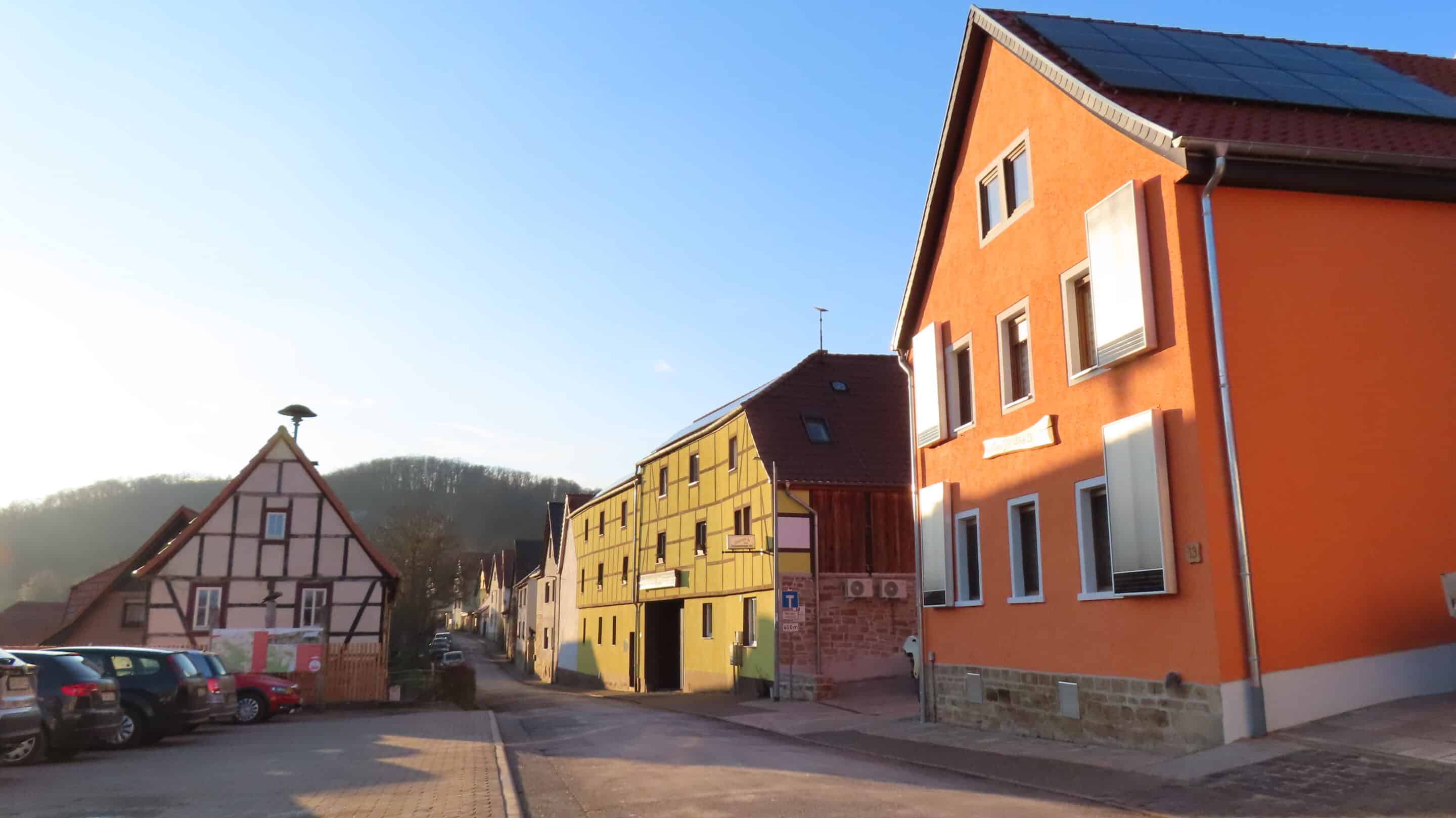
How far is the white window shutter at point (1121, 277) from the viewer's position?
1252 centimetres

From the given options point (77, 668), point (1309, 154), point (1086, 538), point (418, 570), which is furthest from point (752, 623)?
point (418, 570)

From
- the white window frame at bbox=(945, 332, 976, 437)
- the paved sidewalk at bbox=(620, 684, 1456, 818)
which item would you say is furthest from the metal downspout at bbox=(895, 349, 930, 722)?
the paved sidewalk at bbox=(620, 684, 1456, 818)

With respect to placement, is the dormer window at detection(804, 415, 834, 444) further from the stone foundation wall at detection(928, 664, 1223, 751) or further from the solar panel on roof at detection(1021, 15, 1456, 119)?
the solar panel on roof at detection(1021, 15, 1456, 119)

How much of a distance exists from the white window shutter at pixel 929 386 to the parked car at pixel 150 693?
12.9 metres

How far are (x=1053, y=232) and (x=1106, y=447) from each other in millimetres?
3425

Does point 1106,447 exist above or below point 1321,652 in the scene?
above

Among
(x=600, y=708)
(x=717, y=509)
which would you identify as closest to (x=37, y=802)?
(x=600, y=708)

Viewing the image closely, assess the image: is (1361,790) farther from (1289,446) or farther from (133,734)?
(133,734)

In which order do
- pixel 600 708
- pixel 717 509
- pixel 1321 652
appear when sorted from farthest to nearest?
pixel 717 509
pixel 600 708
pixel 1321 652

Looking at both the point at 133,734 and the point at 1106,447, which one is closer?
the point at 1106,447

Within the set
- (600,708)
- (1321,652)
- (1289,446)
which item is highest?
(1289,446)

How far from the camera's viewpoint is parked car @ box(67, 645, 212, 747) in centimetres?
1622

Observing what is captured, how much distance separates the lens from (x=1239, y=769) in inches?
397

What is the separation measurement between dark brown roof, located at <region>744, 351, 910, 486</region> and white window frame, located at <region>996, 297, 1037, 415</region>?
11.6 m
